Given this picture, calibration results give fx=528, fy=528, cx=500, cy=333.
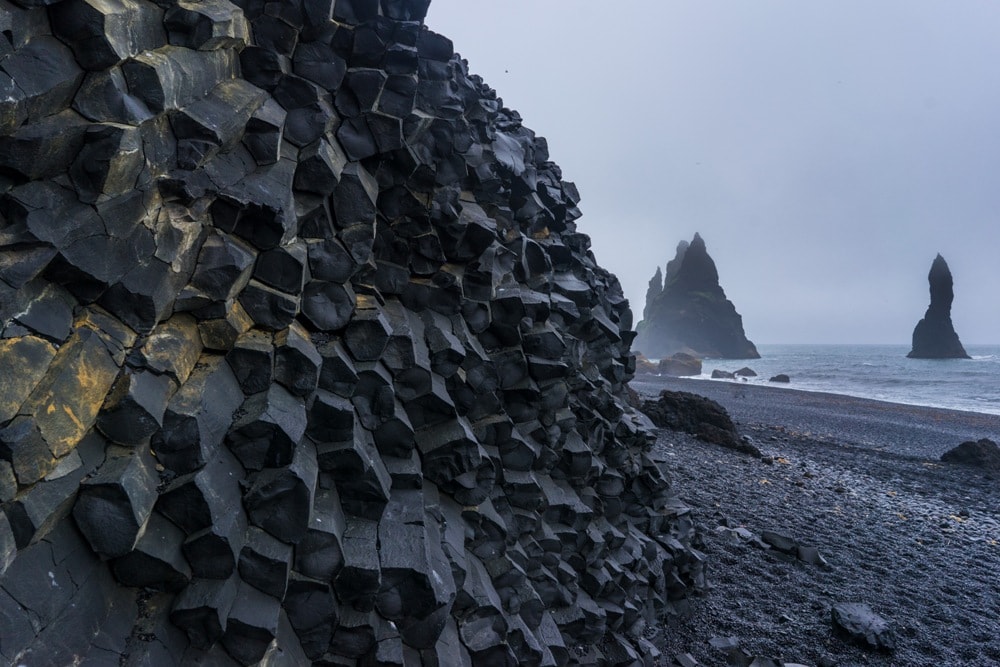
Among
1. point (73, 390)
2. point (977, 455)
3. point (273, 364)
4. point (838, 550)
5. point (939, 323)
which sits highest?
point (939, 323)

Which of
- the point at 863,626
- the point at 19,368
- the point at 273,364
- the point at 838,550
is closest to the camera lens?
the point at 19,368

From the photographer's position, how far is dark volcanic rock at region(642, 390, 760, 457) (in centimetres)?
1670

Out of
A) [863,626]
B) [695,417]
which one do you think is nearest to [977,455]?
[695,417]

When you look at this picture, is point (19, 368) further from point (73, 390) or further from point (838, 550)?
point (838, 550)

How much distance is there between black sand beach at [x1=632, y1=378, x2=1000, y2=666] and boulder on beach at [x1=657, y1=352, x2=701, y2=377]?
39.9m

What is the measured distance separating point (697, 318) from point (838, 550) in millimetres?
106806

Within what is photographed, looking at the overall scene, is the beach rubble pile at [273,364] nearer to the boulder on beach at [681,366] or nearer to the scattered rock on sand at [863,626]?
the scattered rock on sand at [863,626]

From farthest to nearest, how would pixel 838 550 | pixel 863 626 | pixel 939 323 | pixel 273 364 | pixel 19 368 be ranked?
pixel 939 323 → pixel 838 550 → pixel 863 626 → pixel 273 364 → pixel 19 368

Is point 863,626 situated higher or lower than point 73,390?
lower

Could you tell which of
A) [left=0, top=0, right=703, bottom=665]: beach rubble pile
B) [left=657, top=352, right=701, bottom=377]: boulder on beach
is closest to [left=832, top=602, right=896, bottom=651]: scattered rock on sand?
[left=0, top=0, right=703, bottom=665]: beach rubble pile

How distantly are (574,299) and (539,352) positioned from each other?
1425 mm

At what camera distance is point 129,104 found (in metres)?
2.83

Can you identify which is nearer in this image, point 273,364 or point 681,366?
point 273,364

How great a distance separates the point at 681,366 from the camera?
5962 centimetres
